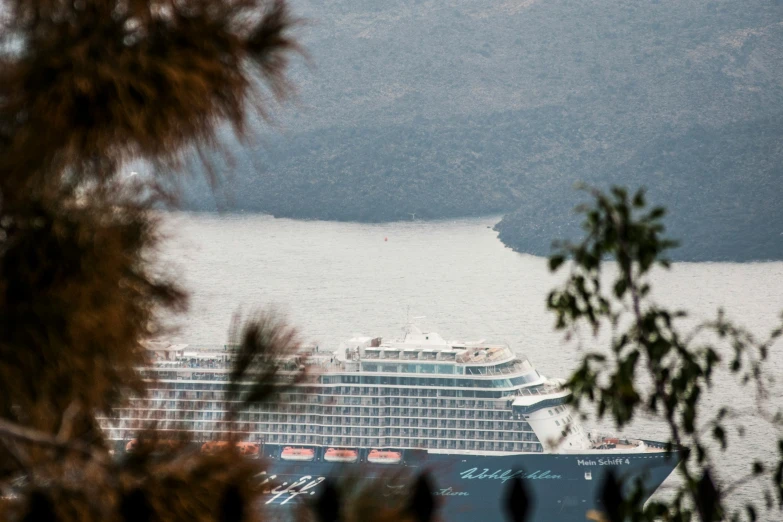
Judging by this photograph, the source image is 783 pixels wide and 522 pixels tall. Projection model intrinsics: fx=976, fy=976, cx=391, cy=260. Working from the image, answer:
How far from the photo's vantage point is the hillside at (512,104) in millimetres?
51125

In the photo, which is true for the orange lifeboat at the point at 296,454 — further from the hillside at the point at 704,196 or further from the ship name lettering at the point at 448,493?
the hillside at the point at 704,196

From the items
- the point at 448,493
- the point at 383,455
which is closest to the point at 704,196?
the point at 383,455

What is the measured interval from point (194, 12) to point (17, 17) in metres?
0.20

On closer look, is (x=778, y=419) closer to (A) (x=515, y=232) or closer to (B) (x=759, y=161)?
(A) (x=515, y=232)

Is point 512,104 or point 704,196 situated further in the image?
point 512,104

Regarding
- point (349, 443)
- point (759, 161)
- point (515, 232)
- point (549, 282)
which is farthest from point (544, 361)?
point (759, 161)

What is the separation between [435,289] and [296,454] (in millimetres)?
16399

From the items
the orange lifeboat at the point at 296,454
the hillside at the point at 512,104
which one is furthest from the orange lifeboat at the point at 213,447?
the hillside at the point at 512,104

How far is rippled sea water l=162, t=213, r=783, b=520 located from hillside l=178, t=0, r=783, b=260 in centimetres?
490

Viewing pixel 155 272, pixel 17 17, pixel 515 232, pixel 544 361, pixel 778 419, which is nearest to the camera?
pixel 17 17

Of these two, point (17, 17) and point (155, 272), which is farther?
point (155, 272)

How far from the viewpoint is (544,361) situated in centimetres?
2267

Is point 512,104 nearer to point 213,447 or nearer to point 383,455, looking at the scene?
point 383,455

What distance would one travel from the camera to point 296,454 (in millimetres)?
16266
